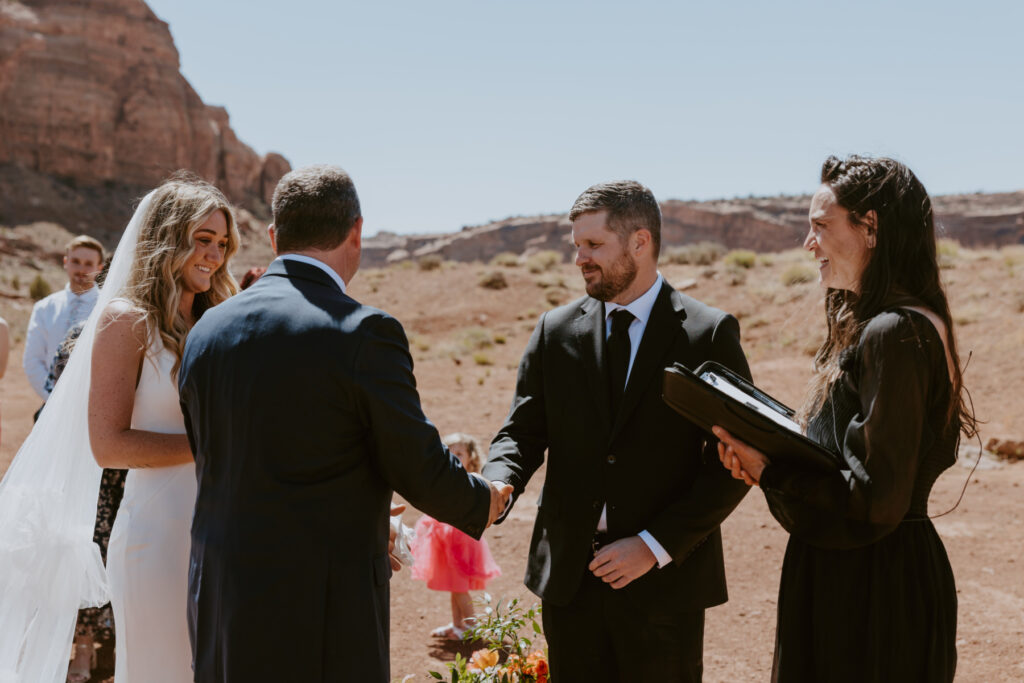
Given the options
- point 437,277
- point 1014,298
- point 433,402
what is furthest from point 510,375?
point 437,277

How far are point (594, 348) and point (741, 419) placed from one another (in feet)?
2.78

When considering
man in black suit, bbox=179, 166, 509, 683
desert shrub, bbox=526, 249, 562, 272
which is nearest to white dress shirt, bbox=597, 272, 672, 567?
man in black suit, bbox=179, 166, 509, 683

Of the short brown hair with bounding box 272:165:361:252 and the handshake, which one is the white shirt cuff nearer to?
the handshake

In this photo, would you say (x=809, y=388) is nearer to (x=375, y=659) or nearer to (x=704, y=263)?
(x=375, y=659)

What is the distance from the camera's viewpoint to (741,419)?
2.46m

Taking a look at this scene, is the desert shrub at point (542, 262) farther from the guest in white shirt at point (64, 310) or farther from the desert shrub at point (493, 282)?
the guest in white shirt at point (64, 310)

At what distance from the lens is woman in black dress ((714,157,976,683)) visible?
2.33 m

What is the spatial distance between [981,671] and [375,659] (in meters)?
4.84

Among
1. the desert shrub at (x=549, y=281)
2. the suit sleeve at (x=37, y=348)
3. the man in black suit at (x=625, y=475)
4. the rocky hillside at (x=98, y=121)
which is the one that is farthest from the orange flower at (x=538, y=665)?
the rocky hillside at (x=98, y=121)

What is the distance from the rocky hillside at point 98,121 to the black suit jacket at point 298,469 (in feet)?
198

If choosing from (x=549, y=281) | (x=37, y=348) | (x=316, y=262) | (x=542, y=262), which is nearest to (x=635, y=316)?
(x=316, y=262)

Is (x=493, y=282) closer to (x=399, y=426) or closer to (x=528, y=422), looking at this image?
(x=528, y=422)

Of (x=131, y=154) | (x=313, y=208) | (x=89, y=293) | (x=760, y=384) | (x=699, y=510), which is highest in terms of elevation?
(x=131, y=154)

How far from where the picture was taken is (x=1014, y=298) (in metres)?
19.4
